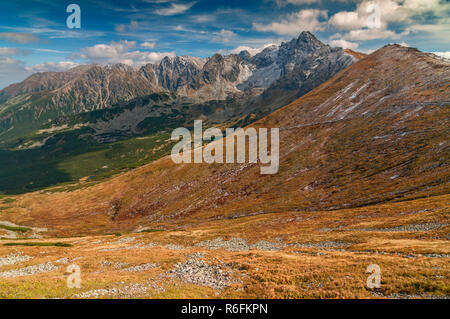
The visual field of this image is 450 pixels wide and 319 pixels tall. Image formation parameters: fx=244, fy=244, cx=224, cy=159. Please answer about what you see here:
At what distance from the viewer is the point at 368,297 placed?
2064 cm

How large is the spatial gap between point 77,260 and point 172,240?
22362mm

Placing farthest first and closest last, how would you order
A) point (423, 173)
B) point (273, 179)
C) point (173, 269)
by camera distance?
point (273, 179), point (423, 173), point (173, 269)

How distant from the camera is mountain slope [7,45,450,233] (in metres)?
73.8

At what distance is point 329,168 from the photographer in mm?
92875

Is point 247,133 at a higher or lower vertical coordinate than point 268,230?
higher

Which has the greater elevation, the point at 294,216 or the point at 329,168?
the point at 329,168

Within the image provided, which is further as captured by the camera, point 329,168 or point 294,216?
point 329,168

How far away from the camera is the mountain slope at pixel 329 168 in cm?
7381

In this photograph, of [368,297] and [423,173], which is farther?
[423,173]

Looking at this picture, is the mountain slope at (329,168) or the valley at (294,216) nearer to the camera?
the valley at (294,216)

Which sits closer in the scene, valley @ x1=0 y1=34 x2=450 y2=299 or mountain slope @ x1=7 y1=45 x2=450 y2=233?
valley @ x1=0 y1=34 x2=450 y2=299
